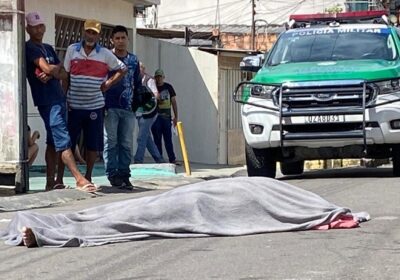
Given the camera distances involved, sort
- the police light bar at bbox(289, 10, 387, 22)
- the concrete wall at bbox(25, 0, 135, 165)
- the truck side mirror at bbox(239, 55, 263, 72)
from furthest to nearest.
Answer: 1. the concrete wall at bbox(25, 0, 135, 165)
2. the police light bar at bbox(289, 10, 387, 22)
3. the truck side mirror at bbox(239, 55, 263, 72)

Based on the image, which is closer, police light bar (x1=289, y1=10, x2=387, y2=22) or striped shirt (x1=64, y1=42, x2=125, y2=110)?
striped shirt (x1=64, y1=42, x2=125, y2=110)

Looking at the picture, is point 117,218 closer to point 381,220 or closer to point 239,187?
point 239,187

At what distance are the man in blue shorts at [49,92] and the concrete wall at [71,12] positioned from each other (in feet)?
7.70

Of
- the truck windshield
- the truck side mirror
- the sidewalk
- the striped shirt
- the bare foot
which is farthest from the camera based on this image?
the truck side mirror

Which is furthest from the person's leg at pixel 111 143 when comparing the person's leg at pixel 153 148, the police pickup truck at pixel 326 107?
the person's leg at pixel 153 148

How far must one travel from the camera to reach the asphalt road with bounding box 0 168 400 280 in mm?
6195

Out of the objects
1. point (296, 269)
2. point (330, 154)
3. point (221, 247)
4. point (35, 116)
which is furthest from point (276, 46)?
point (296, 269)

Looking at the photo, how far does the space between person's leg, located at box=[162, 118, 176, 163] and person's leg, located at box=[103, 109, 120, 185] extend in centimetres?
593

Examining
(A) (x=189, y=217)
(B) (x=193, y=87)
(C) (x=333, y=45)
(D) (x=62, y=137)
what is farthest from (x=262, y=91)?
(B) (x=193, y=87)

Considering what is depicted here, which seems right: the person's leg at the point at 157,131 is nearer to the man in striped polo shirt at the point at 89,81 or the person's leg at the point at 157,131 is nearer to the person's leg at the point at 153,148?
the person's leg at the point at 153,148

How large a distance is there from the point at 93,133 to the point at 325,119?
2.82 meters

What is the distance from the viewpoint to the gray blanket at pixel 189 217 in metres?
7.54

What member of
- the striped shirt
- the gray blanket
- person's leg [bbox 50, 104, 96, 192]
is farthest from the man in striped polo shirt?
the gray blanket

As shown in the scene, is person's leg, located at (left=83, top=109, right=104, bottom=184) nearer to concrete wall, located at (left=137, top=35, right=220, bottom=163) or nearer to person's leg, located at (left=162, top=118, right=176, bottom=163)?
person's leg, located at (left=162, top=118, right=176, bottom=163)
